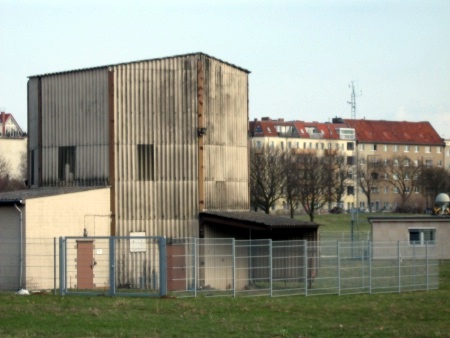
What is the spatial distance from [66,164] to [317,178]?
64812 millimetres

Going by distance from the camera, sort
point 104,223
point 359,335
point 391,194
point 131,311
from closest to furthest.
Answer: point 359,335 < point 131,311 < point 104,223 < point 391,194

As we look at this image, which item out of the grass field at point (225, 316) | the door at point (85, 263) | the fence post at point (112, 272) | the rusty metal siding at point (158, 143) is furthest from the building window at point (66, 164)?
the grass field at point (225, 316)

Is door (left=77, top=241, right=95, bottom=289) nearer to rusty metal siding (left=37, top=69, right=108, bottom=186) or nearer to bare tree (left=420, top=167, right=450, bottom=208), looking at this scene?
rusty metal siding (left=37, top=69, right=108, bottom=186)

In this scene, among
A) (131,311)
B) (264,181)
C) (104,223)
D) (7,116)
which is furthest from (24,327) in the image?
(7,116)

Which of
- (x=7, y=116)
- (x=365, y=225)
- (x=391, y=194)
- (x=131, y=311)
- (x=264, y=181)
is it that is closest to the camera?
(x=131, y=311)

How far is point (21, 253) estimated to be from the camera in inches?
1555

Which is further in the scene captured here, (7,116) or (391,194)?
(7,116)

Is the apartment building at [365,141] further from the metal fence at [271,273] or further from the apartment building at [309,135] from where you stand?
the metal fence at [271,273]

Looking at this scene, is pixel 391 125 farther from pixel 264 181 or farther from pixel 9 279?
pixel 9 279

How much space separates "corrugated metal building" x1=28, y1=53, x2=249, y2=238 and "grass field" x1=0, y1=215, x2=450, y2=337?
33.4 feet

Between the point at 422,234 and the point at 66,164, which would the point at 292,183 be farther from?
the point at 66,164

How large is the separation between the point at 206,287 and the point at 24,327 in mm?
14815

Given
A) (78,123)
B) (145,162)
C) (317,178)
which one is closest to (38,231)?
(145,162)

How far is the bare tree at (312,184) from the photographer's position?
104m
